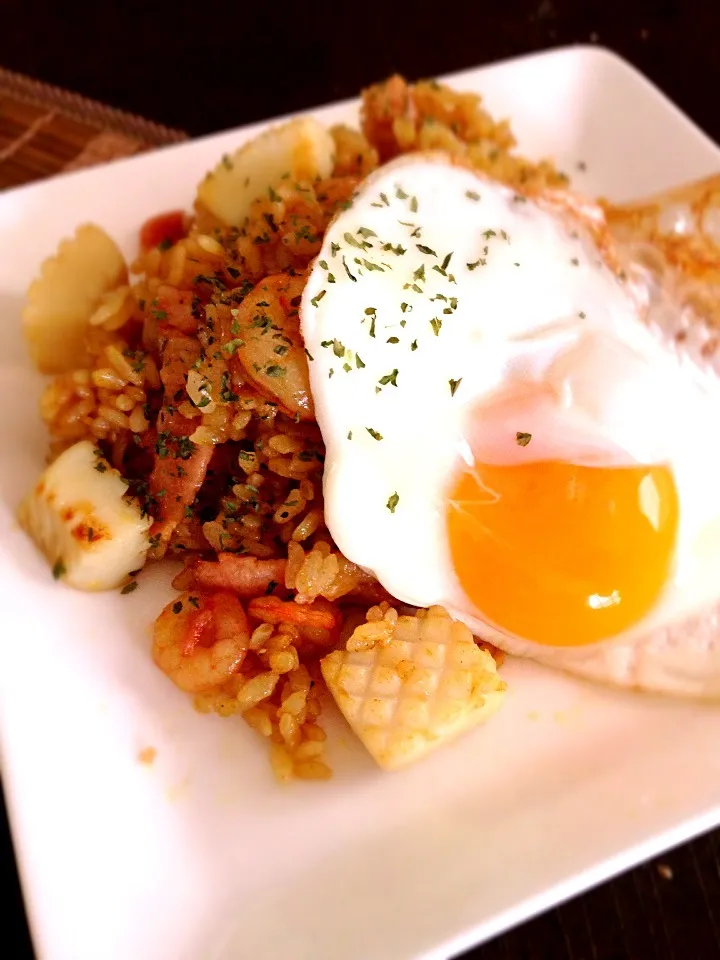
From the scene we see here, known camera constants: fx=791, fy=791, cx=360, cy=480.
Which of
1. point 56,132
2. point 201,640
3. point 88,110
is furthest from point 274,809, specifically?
point 88,110

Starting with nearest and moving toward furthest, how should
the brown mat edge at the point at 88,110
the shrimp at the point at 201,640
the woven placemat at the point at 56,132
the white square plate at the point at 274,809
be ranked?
the white square plate at the point at 274,809 → the shrimp at the point at 201,640 → the woven placemat at the point at 56,132 → the brown mat edge at the point at 88,110

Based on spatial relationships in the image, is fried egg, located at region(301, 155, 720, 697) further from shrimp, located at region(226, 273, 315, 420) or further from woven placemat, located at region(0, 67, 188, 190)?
woven placemat, located at region(0, 67, 188, 190)

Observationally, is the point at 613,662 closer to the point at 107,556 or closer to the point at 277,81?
the point at 107,556

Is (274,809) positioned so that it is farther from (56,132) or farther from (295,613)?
(56,132)

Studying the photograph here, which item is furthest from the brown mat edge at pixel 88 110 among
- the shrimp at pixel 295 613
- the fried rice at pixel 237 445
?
the shrimp at pixel 295 613

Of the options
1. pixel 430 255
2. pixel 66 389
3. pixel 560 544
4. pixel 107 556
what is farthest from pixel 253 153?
pixel 560 544

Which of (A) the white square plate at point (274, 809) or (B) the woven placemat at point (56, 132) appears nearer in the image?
(A) the white square plate at point (274, 809)

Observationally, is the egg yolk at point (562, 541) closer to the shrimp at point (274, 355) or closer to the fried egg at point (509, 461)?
the fried egg at point (509, 461)

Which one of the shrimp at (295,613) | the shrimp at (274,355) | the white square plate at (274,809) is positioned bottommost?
the white square plate at (274,809)

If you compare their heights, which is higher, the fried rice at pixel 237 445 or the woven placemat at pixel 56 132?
the woven placemat at pixel 56 132
